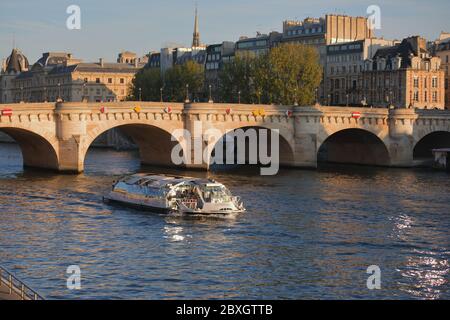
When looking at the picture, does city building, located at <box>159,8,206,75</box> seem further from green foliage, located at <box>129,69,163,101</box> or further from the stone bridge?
the stone bridge

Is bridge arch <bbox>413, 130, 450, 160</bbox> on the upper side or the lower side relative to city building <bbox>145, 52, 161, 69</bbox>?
lower

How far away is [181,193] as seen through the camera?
197 feet

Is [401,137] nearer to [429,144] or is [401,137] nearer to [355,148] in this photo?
[355,148]

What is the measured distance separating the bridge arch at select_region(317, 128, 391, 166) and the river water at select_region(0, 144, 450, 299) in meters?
27.2

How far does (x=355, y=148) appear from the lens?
347 ft

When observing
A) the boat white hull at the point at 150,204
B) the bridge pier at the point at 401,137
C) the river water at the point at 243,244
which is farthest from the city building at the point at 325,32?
the boat white hull at the point at 150,204

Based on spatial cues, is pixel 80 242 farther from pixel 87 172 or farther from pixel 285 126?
pixel 285 126

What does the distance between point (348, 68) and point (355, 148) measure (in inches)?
1593

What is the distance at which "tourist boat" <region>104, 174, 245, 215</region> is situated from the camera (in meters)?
58.1

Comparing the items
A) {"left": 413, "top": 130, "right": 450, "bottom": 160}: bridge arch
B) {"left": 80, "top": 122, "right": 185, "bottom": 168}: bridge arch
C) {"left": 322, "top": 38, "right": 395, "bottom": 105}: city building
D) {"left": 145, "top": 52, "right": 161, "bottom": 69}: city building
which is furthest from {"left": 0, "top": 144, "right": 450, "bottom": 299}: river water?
{"left": 145, "top": 52, "right": 161, "bottom": 69}: city building

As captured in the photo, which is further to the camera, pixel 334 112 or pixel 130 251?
pixel 334 112

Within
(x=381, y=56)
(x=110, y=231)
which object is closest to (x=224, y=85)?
(x=381, y=56)

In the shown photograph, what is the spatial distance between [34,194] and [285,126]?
118 feet
